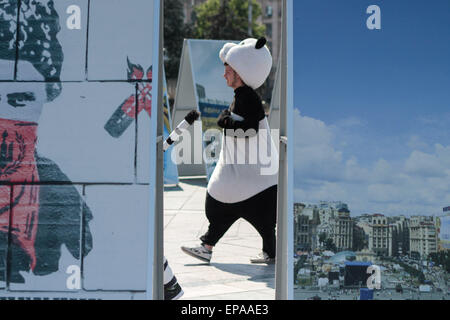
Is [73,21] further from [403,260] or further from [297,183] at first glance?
[403,260]

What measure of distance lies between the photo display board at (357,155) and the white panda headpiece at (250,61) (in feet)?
5.87

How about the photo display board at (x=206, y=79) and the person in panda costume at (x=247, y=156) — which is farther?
the photo display board at (x=206, y=79)

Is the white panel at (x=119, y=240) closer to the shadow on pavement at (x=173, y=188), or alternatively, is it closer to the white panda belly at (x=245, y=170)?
the white panda belly at (x=245, y=170)

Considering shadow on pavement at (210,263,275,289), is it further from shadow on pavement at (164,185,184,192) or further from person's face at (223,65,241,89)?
shadow on pavement at (164,185,184,192)

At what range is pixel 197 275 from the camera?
412 centimetres

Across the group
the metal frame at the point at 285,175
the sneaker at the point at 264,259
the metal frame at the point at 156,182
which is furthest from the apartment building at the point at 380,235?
the sneaker at the point at 264,259

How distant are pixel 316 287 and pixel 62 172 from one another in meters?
1.36

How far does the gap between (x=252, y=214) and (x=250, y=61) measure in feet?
4.15

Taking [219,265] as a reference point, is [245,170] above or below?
above

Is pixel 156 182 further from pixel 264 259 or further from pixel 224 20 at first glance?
pixel 224 20

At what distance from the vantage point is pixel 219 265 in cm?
452

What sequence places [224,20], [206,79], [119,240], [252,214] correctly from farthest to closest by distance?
1. [224,20]
2. [206,79]
3. [252,214]
4. [119,240]

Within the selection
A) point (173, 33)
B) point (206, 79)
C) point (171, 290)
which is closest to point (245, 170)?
point (171, 290)

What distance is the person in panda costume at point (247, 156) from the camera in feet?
14.3
